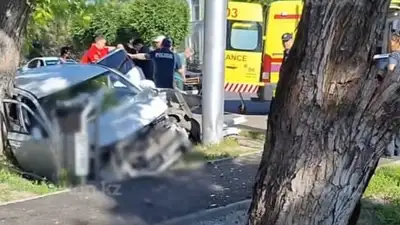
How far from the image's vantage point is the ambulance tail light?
17.2 m

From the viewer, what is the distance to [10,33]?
31.3 ft

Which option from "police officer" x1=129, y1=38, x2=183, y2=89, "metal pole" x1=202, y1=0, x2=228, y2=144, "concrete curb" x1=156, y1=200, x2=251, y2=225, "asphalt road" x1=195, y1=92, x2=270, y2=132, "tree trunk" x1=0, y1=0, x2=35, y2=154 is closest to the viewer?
"concrete curb" x1=156, y1=200, x2=251, y2=225

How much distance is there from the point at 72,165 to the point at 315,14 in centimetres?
510

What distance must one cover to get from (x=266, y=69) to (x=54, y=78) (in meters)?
8.89

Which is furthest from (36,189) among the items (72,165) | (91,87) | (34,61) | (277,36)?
(34,61)

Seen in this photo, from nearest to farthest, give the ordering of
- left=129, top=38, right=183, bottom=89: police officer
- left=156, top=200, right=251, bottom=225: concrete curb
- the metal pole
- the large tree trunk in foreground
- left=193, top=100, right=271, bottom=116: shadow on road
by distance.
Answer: the large tree trunk in foreground < left=156, top=200, right=251, bottom=225: concrete curb < the metal pole < left=129, top=38, right=183, bottom=89: police officer < left=193, top=100, right=271, bottom=116: shadow on road

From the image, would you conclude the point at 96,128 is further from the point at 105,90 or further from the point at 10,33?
the point at 10,33

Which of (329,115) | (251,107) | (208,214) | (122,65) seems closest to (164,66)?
(122,65)

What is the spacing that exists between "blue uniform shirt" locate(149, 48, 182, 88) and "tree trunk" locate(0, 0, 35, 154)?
3.90 meters

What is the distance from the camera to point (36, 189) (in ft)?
26.7

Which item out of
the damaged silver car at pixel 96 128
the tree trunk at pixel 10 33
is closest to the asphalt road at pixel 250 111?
the damaged silver car at pixel 96 128

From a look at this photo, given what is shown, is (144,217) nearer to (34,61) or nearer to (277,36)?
(277,36)

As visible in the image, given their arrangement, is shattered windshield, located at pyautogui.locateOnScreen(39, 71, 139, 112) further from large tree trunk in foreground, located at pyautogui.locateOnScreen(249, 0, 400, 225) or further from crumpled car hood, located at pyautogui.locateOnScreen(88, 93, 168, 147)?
large tree trunk in foreground, located at pyautogui.locateOnScreen(249, 0, 400, 225)

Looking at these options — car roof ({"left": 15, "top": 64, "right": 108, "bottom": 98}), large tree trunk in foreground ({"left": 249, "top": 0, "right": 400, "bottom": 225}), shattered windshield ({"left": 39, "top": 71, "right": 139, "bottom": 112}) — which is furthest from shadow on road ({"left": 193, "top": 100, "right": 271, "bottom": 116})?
large tree trunk in foreground ({"left": 249, "top": 0, "right": 400, "bottom": 225})
